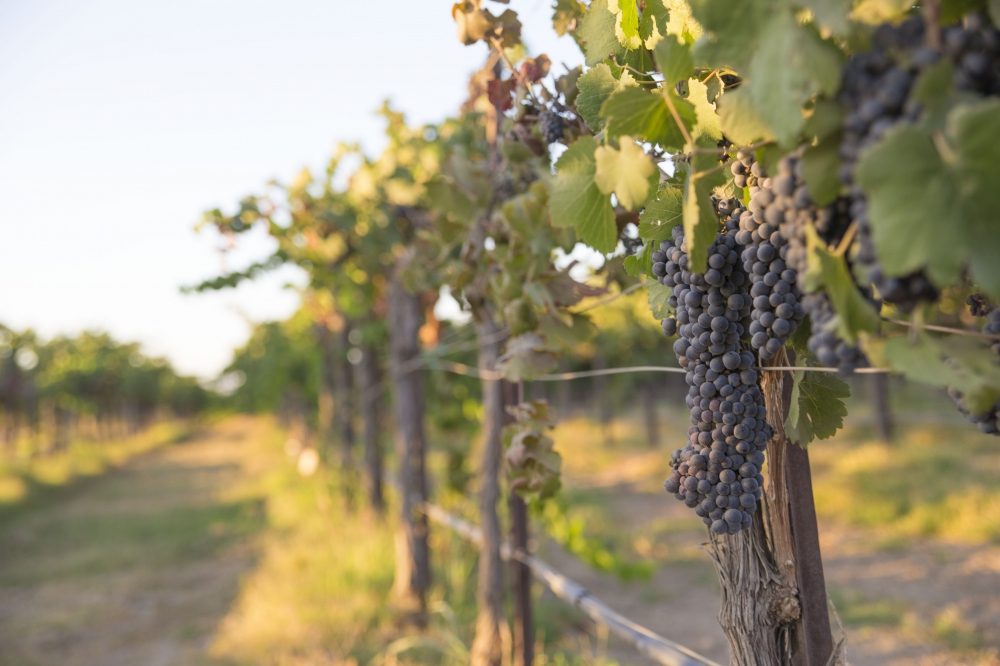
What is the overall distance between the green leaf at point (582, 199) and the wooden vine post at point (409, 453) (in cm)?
411

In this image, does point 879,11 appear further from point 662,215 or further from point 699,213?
point 662,215

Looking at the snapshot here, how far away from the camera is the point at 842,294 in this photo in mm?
822

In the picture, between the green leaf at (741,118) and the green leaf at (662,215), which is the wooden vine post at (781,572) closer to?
the green leaf at (662,215)

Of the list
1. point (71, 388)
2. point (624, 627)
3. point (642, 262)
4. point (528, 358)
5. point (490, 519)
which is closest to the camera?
point (642, 262)

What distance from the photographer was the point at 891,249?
0.68 meters

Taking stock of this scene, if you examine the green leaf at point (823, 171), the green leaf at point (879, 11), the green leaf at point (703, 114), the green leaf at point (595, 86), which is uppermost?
the green leaf at point (595, 86)

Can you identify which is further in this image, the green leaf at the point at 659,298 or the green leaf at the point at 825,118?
the green leaf at the point at 659,298

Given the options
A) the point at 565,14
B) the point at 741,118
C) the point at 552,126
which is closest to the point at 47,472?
the point at 552,126

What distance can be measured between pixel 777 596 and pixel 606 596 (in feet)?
18.5

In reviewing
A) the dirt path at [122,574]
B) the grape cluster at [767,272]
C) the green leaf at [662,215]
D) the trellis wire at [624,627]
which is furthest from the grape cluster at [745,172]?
the dirt path at [122,574]

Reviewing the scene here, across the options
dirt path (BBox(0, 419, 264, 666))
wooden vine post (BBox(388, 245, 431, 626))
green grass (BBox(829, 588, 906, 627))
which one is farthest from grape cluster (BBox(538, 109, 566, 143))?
dirt path (BBox(0, 419, 264, 666))

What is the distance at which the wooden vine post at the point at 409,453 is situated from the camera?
5.36 metres

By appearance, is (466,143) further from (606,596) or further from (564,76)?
(606,596)

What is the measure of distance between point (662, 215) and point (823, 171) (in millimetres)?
457
